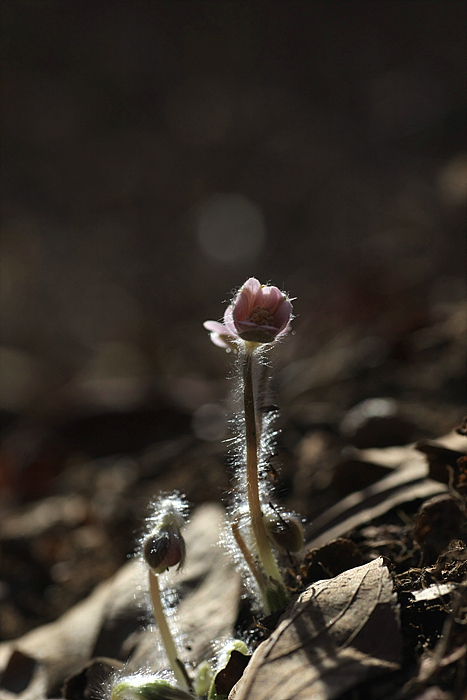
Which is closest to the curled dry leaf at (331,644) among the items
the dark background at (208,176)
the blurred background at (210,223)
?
the blurred background at (210,223)

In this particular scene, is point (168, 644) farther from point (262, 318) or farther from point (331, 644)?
point (262, 318)

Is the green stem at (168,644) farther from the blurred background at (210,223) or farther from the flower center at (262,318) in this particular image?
the blurred background at (210,223)

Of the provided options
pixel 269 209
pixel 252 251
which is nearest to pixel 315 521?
pixel 252 251

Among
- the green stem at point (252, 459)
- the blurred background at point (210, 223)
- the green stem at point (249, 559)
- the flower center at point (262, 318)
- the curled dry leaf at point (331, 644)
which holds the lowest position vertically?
the curled dry leaf at point (331, 644)

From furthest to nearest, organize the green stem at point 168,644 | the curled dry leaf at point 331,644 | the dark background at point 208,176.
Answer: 1. the dark background at point 208,176
2. the green stem at point 168,644
3. the curled dry leaf at point 331,644

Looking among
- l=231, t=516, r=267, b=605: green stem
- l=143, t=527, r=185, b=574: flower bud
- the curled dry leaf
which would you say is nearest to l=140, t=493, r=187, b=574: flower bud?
l=143, t=527, r=185, b=574: flower bud

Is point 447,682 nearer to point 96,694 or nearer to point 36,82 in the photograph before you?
point 96,694

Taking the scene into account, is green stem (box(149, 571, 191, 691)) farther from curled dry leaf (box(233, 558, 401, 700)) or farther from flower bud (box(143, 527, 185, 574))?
curled dry leaf (box(233, 558, 401, 700))
